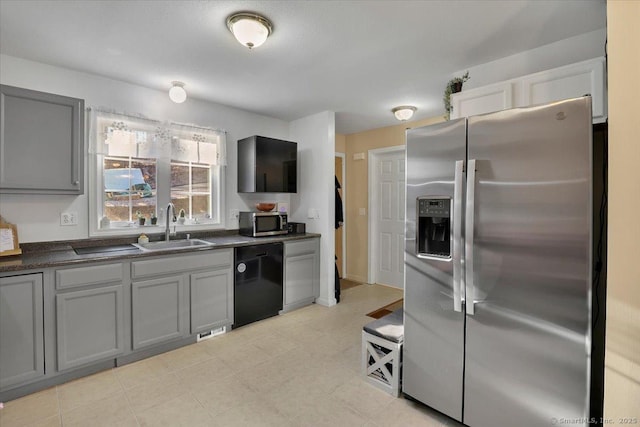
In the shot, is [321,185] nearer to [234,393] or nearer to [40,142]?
[234,393]

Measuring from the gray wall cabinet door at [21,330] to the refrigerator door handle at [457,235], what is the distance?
274 cm

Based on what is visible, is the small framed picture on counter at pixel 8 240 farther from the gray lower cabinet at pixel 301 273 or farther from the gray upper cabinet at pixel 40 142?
the gray lower cabinet at pixel 301 273

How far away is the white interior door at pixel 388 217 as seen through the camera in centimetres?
466

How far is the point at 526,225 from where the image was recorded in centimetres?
153

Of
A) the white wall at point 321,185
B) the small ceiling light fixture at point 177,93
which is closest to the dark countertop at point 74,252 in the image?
the white wall at point 321,185

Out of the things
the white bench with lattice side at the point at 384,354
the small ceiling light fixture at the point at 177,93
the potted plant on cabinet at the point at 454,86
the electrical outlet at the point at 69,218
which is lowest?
the white bench with lattice side at the point at 384,354

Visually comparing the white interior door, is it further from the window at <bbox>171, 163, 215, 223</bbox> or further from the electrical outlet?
the electrical outlet

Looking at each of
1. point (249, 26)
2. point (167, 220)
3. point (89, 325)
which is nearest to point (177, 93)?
point (167, 220)

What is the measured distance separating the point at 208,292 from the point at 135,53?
7.05 ft

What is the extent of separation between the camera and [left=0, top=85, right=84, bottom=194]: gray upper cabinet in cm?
221

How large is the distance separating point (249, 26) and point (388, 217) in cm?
348

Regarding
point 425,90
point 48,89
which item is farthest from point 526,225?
point 48,89

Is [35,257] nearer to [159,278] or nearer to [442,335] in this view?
[159,278]

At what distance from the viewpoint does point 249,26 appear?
77.0 inches
